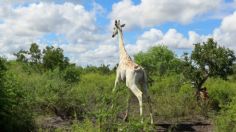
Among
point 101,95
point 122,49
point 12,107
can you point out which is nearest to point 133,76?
point 122,49

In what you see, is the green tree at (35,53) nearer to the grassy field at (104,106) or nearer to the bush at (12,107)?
the grassy field at (104,106)

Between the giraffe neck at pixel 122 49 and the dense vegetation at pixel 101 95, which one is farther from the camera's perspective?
the giraffe neck at pixel 122 49

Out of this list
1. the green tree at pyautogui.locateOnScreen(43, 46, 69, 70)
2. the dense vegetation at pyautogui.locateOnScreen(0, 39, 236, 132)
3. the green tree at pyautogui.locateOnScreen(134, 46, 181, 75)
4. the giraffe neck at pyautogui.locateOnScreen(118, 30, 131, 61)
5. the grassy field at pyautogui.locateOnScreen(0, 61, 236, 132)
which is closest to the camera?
the grassy field at pyautogui.locateOnScreen(0, 61, 236, 132)

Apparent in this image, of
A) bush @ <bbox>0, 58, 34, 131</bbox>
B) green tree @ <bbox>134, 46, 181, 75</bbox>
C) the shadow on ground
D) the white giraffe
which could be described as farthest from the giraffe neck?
green tree @ <bbox>134, 46, 181, 75</bbox>

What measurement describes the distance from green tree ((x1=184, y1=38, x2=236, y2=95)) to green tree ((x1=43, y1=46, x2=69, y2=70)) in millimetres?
5219

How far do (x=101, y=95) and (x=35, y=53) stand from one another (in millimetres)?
10723

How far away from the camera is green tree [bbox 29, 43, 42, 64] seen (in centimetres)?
2036

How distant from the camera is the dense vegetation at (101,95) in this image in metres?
9.88

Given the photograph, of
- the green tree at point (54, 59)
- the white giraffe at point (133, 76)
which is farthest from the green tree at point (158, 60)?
the white giraffe at point (133, 76)

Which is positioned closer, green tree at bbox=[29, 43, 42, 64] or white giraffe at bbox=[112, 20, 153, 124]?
A: white giraffe at bbox=[112, 20, 153, 124]

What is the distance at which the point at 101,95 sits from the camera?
10297 mm

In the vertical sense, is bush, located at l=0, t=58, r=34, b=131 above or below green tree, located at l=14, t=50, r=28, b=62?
below

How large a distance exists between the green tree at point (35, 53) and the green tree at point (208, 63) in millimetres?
6231

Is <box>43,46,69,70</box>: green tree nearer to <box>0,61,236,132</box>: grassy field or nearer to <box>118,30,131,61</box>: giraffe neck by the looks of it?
<box>0,61,236,132</box>: grassy field
